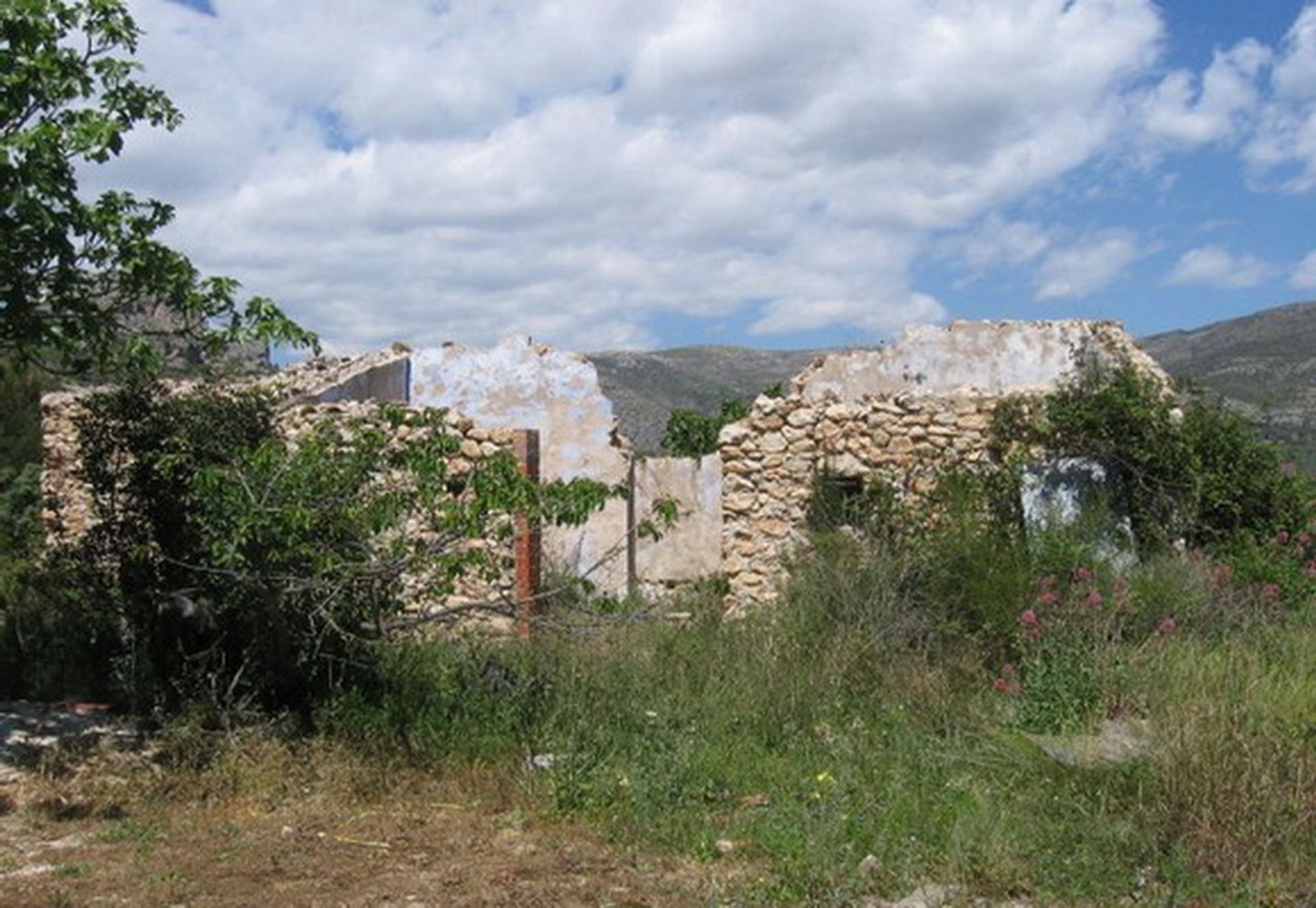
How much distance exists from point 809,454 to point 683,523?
8.79 feet

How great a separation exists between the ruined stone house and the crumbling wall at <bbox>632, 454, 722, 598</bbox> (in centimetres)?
2

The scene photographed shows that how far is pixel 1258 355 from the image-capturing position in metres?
39.8

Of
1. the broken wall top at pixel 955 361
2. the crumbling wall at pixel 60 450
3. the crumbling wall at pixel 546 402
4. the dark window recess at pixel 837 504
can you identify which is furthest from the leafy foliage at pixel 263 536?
the broken wall top at pixel 955 361

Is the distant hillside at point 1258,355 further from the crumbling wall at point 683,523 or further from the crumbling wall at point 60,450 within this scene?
the crumbling wall at point 60,450

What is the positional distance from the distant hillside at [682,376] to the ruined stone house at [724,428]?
13246 millimetres

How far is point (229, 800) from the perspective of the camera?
23.6ft

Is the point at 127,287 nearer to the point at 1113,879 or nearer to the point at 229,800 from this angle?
the point at 229,800

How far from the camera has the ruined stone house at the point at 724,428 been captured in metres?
13.3

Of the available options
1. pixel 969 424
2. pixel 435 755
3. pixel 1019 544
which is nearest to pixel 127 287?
pixel 435 755

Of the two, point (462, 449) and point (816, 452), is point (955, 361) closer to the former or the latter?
point (816, 452)

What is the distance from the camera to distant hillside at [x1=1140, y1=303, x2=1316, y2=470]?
101ft

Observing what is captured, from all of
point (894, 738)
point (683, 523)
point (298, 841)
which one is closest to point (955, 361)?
point (683, 523)

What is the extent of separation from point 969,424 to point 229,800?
8.25 m

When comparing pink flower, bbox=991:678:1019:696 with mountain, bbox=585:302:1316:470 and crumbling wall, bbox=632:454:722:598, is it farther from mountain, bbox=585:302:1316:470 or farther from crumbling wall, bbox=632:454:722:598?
mountain, bbox=585:302:1316:470
